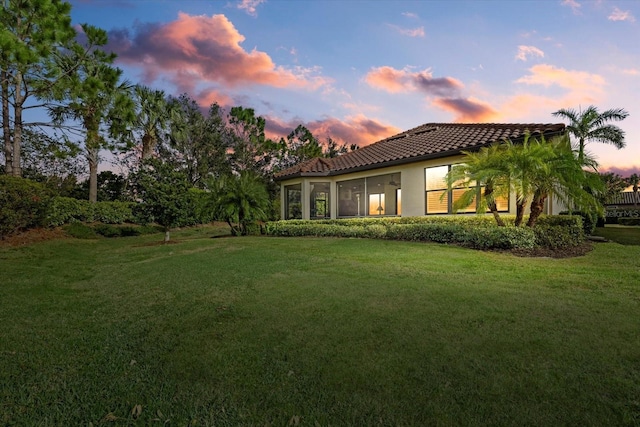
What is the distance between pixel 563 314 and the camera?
3.64 metres

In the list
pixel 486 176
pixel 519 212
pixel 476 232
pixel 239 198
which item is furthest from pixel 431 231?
pixel 239 198

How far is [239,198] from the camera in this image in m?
14.8

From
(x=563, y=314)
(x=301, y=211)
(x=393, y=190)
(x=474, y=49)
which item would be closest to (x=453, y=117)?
(x=393, y=190)

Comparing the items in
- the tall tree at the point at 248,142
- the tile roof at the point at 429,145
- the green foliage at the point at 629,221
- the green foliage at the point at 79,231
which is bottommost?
the green foliage at the point at 629,221

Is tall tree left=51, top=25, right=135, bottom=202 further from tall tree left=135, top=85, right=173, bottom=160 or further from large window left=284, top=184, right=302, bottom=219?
tall tree left=135, top=85, right=173, bottom=160

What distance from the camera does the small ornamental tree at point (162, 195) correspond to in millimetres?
12531

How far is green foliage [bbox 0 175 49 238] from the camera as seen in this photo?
11.2m

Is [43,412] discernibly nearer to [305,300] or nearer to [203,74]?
[305,300]

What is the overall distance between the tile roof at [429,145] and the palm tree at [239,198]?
247 centimetres

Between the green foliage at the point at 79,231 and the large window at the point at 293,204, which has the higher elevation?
the large window at the point at 293,204

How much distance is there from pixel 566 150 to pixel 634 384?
8.82 meters

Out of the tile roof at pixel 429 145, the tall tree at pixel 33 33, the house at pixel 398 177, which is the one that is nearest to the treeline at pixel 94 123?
the tall tree at pixel 33 33

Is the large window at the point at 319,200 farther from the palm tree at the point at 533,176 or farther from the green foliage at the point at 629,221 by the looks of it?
the green foliage at the point at 629,221

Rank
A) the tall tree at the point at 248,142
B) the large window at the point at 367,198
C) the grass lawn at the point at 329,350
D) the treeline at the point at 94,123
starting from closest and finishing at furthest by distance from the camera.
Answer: the grass lawn at the point at 329,350, the treeline at the point at 94,123, the large window at the point at 367,198, the tall tree at the point at 248,142
